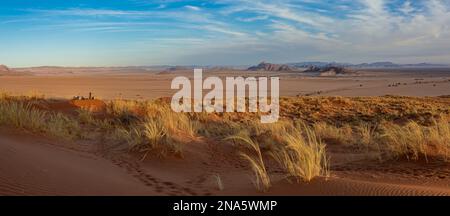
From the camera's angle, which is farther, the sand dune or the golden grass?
the golden grass

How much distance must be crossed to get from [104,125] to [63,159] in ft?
23.4

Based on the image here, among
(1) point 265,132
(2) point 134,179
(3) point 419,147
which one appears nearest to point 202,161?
(2) point 134,179

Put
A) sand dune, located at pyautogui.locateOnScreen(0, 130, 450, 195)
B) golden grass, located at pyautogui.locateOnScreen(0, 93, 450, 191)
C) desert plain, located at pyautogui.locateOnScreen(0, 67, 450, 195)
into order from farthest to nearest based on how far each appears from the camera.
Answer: golden grass, located at pyautogui.locateOnScreen(0, 93, 450, 191) → desert plain, located at pyautogui.locateOnScreen(0, 67, 450, 195) → sand dune, located at pyautogui.locateOnScreen(0, 130, 450, 195)

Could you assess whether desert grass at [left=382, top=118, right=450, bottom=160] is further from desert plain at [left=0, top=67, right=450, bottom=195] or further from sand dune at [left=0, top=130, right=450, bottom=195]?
→ sand dune at [left=0, top=130, right=450, bottom=195]

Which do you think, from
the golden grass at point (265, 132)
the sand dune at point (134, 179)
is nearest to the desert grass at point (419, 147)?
the golden grass at point (265, 132)

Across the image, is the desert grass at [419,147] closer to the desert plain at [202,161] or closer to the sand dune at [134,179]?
the desert plain at [202,161]

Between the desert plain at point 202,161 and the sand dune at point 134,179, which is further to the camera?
the desert plain at point 202,161

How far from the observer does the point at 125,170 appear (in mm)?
8562

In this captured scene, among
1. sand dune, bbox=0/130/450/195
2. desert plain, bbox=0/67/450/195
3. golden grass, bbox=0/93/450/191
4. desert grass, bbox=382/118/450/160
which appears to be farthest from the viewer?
desert grass, bbox=382/118/450/160

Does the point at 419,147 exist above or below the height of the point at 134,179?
above

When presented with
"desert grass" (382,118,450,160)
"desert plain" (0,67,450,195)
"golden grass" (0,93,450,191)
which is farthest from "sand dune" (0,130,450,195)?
"desert grass" (382,118,450,160)

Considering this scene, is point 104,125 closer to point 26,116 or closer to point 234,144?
point 26,116

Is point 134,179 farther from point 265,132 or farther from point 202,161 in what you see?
point 265,132
